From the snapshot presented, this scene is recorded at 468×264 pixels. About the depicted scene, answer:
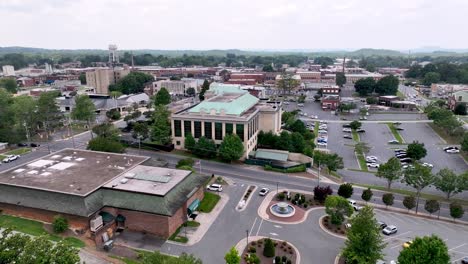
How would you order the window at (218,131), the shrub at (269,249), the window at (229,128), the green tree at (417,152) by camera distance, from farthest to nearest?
the window at (218,131) < the window at (229,128) < the green tree at (417,152) < the shrub at (269,249)

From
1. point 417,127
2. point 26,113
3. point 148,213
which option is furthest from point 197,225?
point 417,127

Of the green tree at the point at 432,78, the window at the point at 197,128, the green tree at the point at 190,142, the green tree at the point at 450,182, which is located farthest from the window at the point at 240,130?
the green tree at the point at 432,78

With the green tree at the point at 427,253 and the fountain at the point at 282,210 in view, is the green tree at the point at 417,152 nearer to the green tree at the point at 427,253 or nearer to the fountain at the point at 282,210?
the fountain at the point at 282,210

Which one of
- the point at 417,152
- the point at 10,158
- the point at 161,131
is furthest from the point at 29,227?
the point at 417,152

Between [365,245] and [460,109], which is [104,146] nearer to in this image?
[365,245]

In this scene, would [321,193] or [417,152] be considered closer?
[321,193]

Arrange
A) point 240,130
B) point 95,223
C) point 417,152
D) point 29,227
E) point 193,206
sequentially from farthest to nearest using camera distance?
point 417,152 → point 240,130 → point 193,206 → point 29,227 → point 95,223
